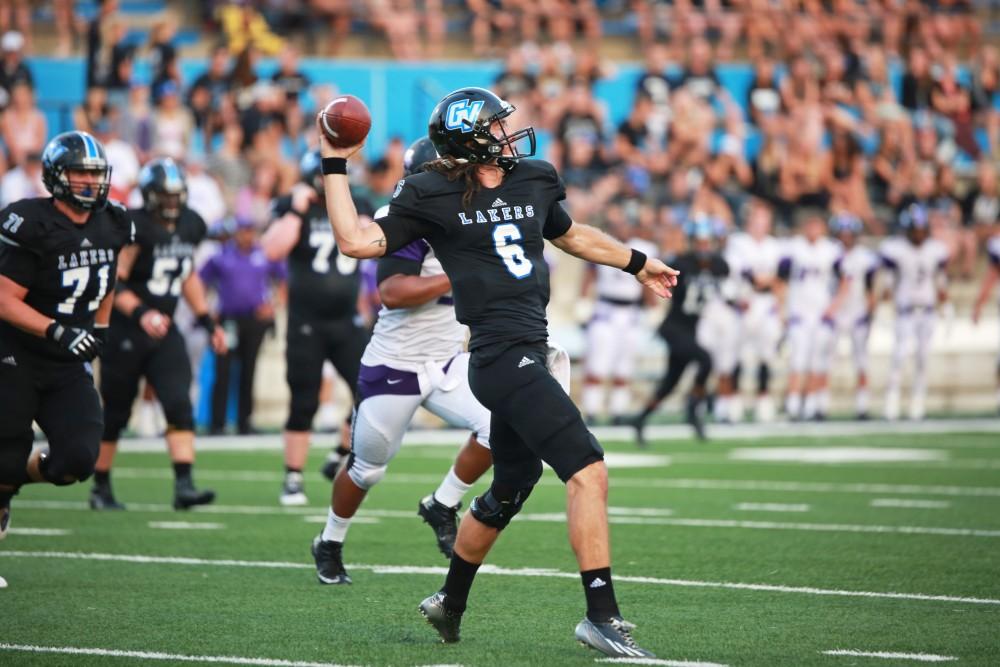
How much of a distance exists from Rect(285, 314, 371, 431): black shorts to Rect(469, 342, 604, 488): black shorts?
4.38 metres

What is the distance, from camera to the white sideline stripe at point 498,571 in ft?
21.5

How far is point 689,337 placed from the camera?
14930 millimetres

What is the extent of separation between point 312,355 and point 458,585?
14.6ft

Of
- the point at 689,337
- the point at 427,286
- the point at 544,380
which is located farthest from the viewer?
the point at 689,337

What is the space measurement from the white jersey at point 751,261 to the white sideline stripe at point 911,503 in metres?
8.02

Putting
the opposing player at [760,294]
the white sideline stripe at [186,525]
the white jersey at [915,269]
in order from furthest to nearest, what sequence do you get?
the white jersey at [915,269] → the opposing player at [760,294] → the white sideline stripe at [186,525]

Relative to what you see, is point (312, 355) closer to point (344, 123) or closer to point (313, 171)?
point (313, 171)

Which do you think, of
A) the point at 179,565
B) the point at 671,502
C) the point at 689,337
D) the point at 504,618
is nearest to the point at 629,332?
the point at 689,337

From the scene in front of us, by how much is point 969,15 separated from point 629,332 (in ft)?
34.0

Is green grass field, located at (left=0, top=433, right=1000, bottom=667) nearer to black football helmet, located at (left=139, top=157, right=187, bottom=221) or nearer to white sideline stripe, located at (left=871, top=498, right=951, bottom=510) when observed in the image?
white sideline stripe, located at (left=871, top=498, right=951, bottom=510)

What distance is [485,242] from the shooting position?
551cm

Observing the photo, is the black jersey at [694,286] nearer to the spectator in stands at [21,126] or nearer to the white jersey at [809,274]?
the white jersey at [809,274]

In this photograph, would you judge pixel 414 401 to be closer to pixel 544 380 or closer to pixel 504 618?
pixel 504 618

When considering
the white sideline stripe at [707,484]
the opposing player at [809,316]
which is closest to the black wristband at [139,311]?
the white sideline stripe at [707,484]
